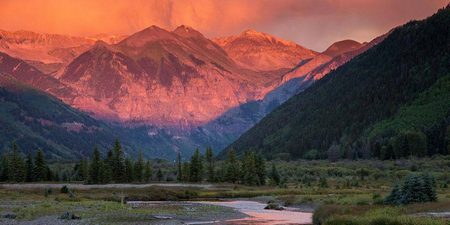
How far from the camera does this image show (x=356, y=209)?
206ft

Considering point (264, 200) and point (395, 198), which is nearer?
point (395, 198)

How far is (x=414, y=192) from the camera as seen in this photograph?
211 ft

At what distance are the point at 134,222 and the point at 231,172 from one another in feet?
337

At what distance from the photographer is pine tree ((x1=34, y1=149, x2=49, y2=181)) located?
169375 millimetres

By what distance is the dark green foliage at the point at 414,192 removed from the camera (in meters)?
63.9

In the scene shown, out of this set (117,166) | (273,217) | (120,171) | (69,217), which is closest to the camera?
(69,217)

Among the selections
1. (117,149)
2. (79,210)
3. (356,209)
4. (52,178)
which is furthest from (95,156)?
(356,209)

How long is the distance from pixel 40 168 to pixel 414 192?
12675 centimetres

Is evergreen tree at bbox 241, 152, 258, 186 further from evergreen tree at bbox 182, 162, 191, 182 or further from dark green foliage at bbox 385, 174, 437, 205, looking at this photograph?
dark green foliage at bbox 385, 174, 437, 205

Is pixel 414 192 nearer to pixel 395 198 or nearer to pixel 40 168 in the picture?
pixel 395 198

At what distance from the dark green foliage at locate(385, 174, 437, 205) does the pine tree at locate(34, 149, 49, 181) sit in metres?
123

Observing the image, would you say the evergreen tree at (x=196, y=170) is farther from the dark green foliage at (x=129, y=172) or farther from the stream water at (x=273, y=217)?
the stream water at (x=273, y=217)

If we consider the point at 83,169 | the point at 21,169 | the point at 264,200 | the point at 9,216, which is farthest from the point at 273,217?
the point at 83,169

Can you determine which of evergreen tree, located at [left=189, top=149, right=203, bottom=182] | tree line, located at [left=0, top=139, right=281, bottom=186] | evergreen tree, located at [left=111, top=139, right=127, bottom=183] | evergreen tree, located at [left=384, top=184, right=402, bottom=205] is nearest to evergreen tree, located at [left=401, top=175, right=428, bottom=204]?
evergreen tree, located at [left=384, top=184, right=402, bottom=205]
